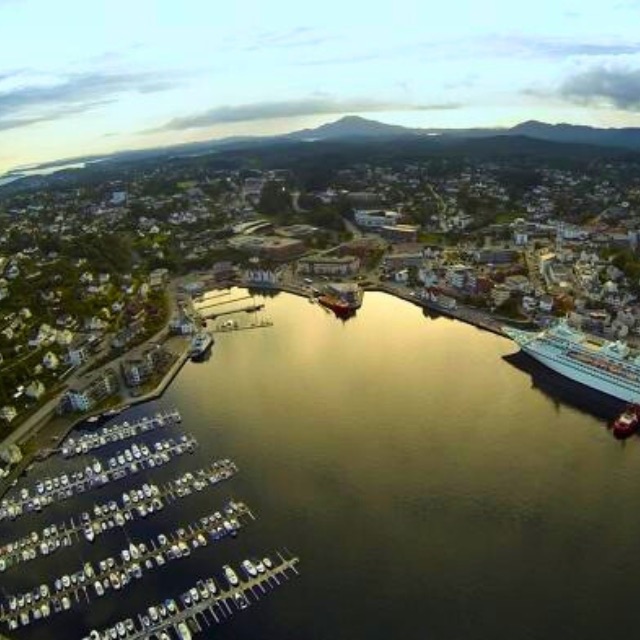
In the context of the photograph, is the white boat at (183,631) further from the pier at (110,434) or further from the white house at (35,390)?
the white house at (35,390)

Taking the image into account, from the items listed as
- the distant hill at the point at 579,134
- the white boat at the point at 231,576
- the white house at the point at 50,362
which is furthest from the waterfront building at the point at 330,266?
the distant hill at the point at 579,134

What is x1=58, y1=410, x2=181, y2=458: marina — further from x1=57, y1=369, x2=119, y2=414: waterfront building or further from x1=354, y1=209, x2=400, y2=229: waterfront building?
x1=354, y1=209, x2=400, y2=229: waterfront building

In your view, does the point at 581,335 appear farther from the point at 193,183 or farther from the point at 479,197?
the point at 193,183

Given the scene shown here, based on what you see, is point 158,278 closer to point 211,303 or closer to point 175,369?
point 211,303

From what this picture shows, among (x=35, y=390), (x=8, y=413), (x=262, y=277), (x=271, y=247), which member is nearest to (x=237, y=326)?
(x=262, y=277)

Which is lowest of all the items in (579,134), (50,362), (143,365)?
(579,134)

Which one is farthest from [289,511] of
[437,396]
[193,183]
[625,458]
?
[193,183]
